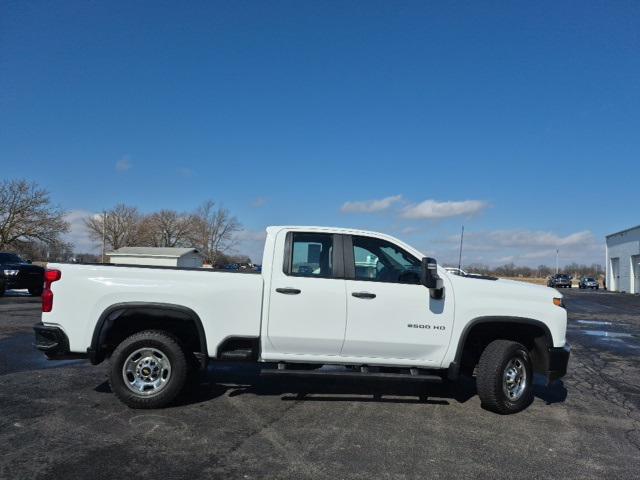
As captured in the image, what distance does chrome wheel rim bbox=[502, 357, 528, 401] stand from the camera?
595 cm

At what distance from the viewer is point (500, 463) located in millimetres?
4438

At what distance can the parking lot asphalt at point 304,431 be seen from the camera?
165 inches

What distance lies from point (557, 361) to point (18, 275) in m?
19.3

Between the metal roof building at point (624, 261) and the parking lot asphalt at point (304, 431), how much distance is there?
4845cm

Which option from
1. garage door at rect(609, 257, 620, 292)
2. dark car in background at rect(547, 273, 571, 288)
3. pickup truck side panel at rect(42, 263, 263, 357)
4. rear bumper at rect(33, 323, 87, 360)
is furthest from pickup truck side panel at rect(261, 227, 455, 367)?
garage door at rect(609, 257, 620, 292)

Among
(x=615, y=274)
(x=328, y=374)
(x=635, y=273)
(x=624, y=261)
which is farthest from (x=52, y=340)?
(x=615, y=274)

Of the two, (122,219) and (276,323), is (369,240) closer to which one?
(276,323)

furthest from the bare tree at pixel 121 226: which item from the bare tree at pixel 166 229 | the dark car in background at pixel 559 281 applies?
the dark car in background at pixel 559 281

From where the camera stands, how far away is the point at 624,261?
2041 inches

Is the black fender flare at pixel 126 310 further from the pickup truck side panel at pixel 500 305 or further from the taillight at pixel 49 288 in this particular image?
the pickup truck side panel at pixel 500 305

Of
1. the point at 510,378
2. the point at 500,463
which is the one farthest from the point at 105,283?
the point at 510,378

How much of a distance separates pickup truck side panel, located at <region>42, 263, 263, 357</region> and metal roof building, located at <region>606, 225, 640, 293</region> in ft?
171

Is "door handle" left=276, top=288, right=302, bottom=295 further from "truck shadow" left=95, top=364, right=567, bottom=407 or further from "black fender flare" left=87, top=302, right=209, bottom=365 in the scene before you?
"truck shadow" left=95, top=364, right=567, bottom=407

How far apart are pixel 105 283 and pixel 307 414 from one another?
261 centimetres
